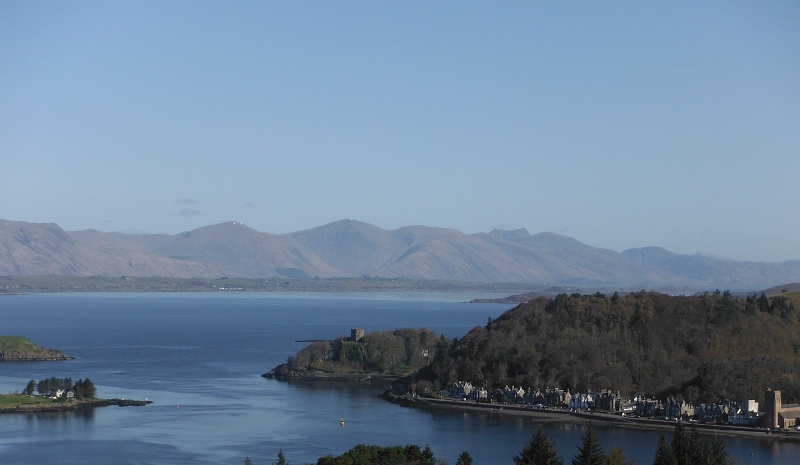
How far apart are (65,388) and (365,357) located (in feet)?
64.7

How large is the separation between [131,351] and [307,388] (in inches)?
814

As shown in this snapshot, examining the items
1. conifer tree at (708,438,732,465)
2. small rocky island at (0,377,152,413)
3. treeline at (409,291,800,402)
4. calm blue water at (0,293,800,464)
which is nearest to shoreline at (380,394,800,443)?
calm blue water at (0,293,800,464)

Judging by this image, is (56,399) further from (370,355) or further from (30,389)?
(370,355)

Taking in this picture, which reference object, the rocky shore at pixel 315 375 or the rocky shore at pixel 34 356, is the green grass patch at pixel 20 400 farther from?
the rocky shore at pixel 34 356

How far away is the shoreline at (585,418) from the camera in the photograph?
134 ft

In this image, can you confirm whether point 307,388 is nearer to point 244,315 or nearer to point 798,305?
point 798,305

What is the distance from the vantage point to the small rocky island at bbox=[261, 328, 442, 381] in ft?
208

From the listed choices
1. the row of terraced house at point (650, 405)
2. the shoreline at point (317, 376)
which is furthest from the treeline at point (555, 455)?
the shoreline at point (317, 376)

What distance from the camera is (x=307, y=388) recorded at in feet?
187

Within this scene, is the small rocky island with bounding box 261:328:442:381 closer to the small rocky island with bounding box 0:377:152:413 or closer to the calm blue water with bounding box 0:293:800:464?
the calm blue water with bounding box 0:293:800:464

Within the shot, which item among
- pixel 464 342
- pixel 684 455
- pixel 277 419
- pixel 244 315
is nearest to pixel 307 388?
pixel 464 342

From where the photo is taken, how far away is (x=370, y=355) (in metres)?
65.5

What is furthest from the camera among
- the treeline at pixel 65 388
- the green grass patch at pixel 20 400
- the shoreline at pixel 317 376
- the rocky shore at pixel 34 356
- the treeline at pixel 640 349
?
the rocky shore at pixel 34 356

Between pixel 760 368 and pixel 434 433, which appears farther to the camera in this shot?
pixel 760 368
